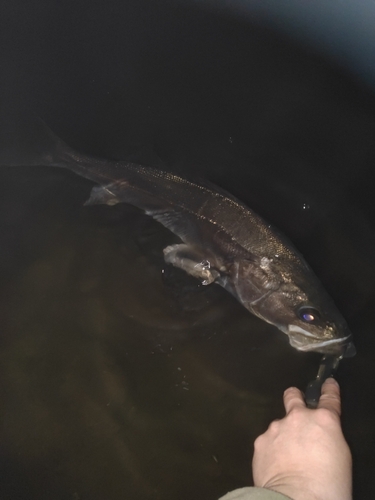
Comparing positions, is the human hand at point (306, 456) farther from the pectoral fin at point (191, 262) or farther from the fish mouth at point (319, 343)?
the pectoral fin at point (191, 262)

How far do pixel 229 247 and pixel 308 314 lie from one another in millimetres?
478

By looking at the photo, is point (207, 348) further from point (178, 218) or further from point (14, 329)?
point (14, 329)

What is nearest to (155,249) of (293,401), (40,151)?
(40,151)

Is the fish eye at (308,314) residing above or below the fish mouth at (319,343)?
above

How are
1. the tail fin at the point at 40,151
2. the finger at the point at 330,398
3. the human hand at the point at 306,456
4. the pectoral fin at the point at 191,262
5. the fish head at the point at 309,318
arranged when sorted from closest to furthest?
the human hand at the point at 306,456
the finger at the point at 330,398
the fish head at the point at 309,318
the pectoral fin at the point at 191,262
the tail fin at the point at 40,151

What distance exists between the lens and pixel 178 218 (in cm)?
201

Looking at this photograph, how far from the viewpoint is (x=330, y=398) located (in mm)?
1332

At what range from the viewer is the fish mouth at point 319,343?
1.56 metres

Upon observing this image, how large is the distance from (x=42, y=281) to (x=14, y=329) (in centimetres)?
27

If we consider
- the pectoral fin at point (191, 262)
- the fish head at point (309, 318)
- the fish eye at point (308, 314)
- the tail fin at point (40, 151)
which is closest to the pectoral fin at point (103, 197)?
the tail fin at point (40, 151)

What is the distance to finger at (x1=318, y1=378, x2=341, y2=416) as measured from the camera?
4.24ft

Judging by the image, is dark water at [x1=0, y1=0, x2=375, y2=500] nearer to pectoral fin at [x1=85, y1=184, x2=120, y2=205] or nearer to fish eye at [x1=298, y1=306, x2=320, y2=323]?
pectoral fin at [x1=85, y1=184, x2=120, y2=205]

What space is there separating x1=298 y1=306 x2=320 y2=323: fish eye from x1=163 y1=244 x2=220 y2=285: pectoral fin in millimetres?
457

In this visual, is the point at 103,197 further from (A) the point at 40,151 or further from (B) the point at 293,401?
(B) the point at 293,401
